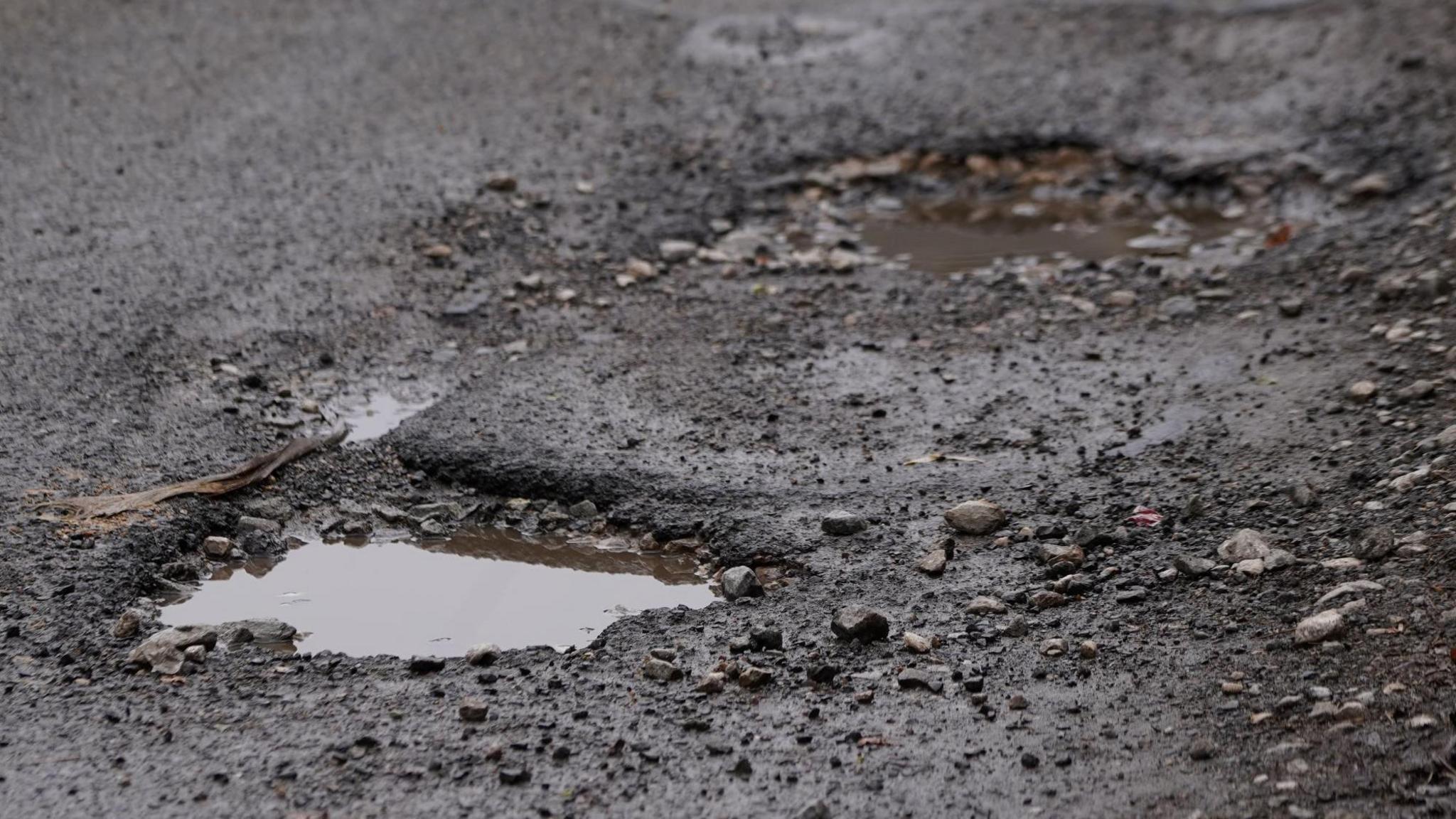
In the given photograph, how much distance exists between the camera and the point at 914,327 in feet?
16.1

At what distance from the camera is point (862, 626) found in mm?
3162

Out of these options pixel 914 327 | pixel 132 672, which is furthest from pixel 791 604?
pixel 914 327

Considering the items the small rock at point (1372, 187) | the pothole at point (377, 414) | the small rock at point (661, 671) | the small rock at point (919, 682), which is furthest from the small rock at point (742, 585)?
the small rock at point (1372, 187)

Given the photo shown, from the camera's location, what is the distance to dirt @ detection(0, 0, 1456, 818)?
278 centimetres

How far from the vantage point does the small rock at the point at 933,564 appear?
3.44m

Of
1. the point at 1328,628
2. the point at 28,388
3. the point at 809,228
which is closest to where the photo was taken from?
the point at 1328,628

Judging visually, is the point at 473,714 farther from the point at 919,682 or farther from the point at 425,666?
the point at 919,682

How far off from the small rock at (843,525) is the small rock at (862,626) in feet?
1.50

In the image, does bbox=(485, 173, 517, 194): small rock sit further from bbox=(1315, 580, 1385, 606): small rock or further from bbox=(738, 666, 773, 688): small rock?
bbox=(1315, 580, 1385, 606): small rock

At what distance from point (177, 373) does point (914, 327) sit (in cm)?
249

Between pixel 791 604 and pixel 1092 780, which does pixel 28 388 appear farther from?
pixel 1092 780

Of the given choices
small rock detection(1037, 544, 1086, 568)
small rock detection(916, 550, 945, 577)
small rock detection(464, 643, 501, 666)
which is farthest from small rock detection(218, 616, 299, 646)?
small rock detection(1037, 544, 1086, 568)

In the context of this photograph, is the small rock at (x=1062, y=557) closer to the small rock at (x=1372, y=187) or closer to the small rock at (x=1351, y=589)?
the small rock at (x=1351, y=589)

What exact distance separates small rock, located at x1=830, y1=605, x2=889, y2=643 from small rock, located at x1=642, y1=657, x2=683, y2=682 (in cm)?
39
